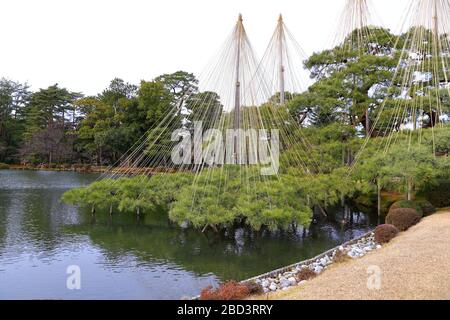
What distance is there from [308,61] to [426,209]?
35.7 ft

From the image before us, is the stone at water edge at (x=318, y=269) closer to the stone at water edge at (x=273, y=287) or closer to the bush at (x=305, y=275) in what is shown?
the bush at (x=305, y=275)

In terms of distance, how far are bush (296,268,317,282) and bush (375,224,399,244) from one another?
3.35m

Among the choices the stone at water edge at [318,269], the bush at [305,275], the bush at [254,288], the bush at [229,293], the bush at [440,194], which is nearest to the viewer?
the bush at [229,293]

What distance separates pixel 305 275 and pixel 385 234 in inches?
145

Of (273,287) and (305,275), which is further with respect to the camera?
(305,275)

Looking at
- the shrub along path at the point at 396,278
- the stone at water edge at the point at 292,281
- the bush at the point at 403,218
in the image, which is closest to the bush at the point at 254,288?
the shrub along path at the point at 396,278

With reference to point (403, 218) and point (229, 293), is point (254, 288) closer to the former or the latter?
point (229, 293)

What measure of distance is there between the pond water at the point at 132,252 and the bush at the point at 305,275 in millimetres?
1564

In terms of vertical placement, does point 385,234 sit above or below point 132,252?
above

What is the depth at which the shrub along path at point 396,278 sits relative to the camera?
5449 mm

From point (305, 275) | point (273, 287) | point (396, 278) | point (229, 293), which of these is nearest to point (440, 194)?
point (305, 275)

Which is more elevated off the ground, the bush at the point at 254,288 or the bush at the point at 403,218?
the bush at the point at 403,218

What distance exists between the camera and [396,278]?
6023 mm

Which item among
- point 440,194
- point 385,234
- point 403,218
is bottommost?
point 385,234
